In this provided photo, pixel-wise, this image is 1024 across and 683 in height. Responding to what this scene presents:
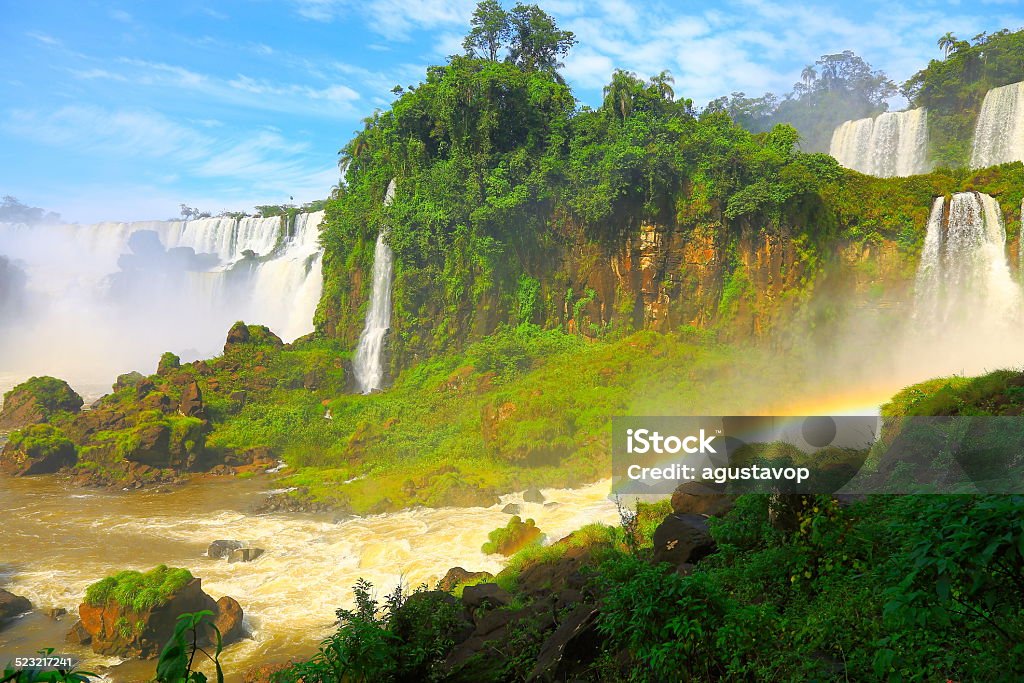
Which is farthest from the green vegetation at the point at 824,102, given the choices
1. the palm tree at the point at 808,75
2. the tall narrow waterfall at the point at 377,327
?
the tall narrow waterfall at the point at 377,327

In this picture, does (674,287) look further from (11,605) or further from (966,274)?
(11,605)

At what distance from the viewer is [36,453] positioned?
2438 centimetres

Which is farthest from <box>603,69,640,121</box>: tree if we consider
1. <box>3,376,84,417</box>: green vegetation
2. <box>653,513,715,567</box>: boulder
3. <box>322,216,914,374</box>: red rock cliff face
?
<box>3,376,84,417</box>: green vegetation

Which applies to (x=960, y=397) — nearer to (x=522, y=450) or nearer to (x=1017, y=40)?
(x=522, y=450)

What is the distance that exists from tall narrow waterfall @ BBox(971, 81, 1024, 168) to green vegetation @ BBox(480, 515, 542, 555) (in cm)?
2967

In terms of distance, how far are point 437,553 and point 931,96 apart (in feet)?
122

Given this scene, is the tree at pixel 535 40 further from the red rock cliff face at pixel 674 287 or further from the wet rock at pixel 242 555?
the wet rock at pixel 242 555

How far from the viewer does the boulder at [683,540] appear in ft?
25.8

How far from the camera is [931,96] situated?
33.9 metres

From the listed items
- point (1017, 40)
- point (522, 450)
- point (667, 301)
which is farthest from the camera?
point (1017, 40)

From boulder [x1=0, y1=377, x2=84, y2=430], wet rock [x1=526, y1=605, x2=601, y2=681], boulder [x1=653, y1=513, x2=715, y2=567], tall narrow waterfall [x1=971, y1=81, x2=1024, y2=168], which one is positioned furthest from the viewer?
boulder [x1=0, y1=377, x2=84, y2=430]

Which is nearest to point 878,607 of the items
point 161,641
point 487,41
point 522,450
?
point 161,641

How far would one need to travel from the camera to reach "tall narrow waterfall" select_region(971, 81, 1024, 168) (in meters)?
28.6

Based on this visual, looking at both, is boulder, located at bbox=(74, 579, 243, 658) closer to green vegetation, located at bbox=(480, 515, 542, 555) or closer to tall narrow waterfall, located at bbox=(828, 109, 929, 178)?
green vegetation, located at bbox=(480, 515, 542, 555)
